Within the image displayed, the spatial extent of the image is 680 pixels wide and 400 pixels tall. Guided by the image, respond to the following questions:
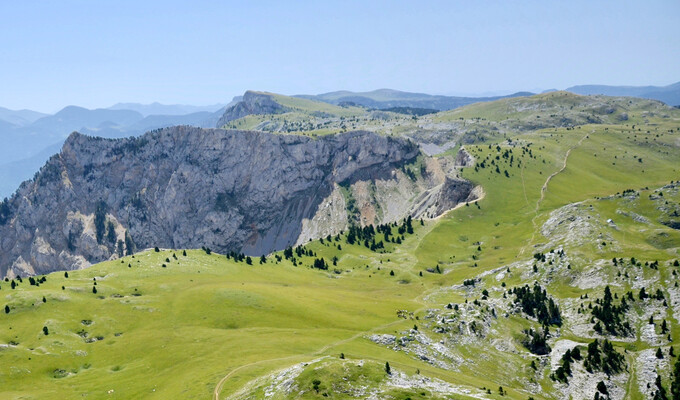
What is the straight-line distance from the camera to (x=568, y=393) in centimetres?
10850

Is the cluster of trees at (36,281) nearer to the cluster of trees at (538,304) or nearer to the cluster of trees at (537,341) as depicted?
the cluster of trees at (537,341)

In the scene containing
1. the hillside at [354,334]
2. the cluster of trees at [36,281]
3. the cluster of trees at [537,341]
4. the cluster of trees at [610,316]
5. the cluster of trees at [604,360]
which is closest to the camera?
the hillside at [354,334]

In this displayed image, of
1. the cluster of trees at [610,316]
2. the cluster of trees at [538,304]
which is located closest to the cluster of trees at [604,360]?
the cluster of trees at [610,316]

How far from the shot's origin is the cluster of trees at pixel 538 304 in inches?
5719

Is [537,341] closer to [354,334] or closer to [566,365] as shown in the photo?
[566,365]

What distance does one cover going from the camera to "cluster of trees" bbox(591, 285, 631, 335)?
131 metres

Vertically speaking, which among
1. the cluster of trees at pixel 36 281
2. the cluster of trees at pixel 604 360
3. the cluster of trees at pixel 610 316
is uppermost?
the cluster of trees at pixel 36 281

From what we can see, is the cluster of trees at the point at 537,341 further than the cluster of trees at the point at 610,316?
No

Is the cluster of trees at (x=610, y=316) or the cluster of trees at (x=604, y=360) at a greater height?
the cluster of trees at (x=610, y=316)

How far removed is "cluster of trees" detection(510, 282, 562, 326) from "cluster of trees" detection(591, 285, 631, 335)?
11410 millimetres

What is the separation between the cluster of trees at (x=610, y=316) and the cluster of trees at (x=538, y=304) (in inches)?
449

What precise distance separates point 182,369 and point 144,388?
27.4 ft

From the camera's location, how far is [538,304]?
152 metres

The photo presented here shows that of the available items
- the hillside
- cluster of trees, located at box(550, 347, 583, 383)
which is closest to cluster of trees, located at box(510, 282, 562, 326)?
the hillside
